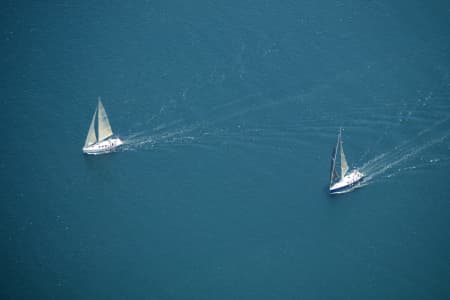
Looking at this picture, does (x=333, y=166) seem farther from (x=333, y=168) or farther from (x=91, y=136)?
(x=91, y=136)

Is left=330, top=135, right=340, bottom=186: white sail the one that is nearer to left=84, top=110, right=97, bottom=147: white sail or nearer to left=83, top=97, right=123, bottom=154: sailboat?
left=83, top=97, right=123, bottom=154: sailboat

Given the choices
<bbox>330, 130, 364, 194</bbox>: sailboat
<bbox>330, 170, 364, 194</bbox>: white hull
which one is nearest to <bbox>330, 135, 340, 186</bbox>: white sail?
<bbox>330, 130, 364, 194</bbox>: sailboat

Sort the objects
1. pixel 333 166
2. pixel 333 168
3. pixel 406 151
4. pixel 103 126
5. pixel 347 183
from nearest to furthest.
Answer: pixel 333 166 < pixel 333 168 < pixel 347 183 < pixel 406 151 < pixel 103 126

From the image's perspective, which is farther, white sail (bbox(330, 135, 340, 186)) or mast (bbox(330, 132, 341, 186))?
white sail (bbox(330, 135, 340, 186))

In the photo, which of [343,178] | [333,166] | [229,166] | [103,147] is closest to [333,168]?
[333,166]

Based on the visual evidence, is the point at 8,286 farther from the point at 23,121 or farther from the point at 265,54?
the point at 265,54

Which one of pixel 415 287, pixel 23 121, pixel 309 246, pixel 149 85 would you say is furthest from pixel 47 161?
pixel 415 287

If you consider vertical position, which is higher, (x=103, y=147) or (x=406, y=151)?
(x=103, y=147)
